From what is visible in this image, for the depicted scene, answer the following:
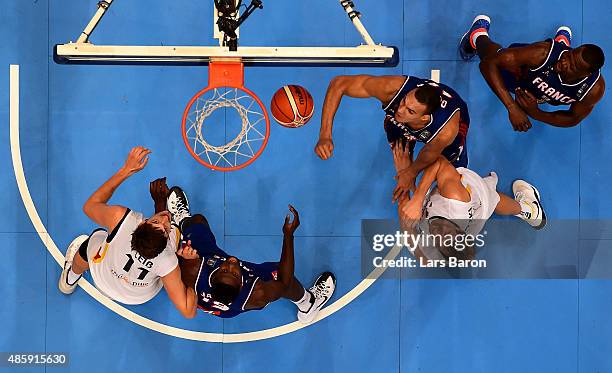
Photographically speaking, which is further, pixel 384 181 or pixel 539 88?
pixel 384 181

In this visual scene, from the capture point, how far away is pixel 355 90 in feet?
13.4

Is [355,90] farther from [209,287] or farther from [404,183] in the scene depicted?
[209,287]

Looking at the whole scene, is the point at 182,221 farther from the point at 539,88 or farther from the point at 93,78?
the point at 539,88

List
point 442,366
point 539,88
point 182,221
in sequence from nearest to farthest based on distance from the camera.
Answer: point 539,88, point 182,221, point 442,366

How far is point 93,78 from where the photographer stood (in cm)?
483

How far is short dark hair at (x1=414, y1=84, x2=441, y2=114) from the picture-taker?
149 inches

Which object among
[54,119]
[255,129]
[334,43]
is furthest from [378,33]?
[54,119]

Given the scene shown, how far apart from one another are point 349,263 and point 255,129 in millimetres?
1448

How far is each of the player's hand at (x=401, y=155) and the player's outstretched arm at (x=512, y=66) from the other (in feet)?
2.74

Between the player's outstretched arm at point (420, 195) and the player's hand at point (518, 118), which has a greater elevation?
the player's hand at point (518, 118)

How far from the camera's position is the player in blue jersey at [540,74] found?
13.3 feet

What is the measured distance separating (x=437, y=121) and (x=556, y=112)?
48.5 inches

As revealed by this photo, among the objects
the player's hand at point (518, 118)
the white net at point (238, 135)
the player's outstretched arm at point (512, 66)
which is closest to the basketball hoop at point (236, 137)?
the white net at point (238, 135)

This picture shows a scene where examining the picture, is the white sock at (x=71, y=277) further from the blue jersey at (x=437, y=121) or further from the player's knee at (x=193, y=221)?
the blue jersey at (x=437, y=121)
